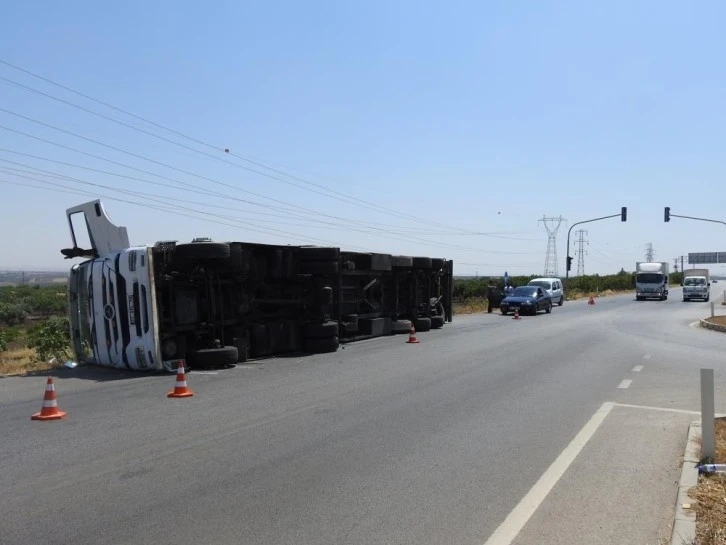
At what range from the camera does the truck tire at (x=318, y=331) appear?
15945 millimetres

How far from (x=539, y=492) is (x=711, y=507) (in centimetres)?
126

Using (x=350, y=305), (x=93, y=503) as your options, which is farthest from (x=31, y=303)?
(x=93, y=503)

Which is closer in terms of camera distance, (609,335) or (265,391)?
(265,391)

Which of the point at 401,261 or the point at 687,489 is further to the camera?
the point at 401,261

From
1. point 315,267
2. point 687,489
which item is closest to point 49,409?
point 687,489

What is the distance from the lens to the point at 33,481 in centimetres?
580

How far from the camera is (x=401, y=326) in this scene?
2122cm

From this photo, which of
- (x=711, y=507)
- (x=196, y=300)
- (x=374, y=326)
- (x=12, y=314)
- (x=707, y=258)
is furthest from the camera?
(x=707, y=258)

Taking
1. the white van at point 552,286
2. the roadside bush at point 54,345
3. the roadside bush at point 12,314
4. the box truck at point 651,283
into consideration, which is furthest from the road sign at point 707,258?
the roadside bush at point 54,345

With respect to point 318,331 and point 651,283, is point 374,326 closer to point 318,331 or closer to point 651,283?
point 318,331

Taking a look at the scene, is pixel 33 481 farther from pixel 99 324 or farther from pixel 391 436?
pixel 99 324

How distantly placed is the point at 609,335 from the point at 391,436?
634 inches

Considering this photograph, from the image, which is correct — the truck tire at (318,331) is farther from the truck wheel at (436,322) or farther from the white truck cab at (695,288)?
the white truck cab at (695,288)

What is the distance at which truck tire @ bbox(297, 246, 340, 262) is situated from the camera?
1609cm
